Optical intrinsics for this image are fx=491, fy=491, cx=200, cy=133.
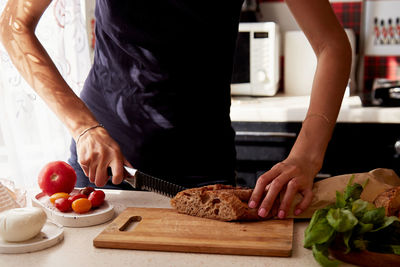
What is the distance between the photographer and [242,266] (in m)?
0.82

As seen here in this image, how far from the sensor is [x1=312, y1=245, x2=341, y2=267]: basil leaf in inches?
30.6

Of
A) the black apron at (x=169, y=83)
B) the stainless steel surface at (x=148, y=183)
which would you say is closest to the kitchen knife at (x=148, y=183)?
the stainless steel surface at (x=148, y=183)

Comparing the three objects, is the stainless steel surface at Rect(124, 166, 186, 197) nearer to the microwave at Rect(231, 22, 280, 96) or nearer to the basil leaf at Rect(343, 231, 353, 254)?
the basil leaf at Rect(343, 231, 353, 254)

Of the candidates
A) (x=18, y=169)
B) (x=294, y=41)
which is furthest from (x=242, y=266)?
(x=294, y=41)

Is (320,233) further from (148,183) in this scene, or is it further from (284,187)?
(148,183)

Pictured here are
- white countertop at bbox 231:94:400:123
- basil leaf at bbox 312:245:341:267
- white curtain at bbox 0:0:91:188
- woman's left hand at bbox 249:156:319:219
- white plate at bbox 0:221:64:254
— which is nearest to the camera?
basil leaf at bbox 312:245:341:267

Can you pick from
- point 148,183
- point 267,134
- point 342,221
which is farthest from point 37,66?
point 267,134

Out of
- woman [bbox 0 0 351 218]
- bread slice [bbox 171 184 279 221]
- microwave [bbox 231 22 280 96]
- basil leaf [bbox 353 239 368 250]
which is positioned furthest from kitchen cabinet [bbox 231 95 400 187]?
basil leaf [bbox 353 239 368 250]

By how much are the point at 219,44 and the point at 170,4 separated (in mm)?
173

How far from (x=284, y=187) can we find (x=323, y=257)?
0.88 ft

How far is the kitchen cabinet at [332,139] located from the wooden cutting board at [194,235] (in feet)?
3.59

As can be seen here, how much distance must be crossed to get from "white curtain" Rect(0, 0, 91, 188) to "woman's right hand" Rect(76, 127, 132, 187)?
654mm

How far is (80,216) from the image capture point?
39.4 inches

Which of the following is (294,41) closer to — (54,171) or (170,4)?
(170,4)
